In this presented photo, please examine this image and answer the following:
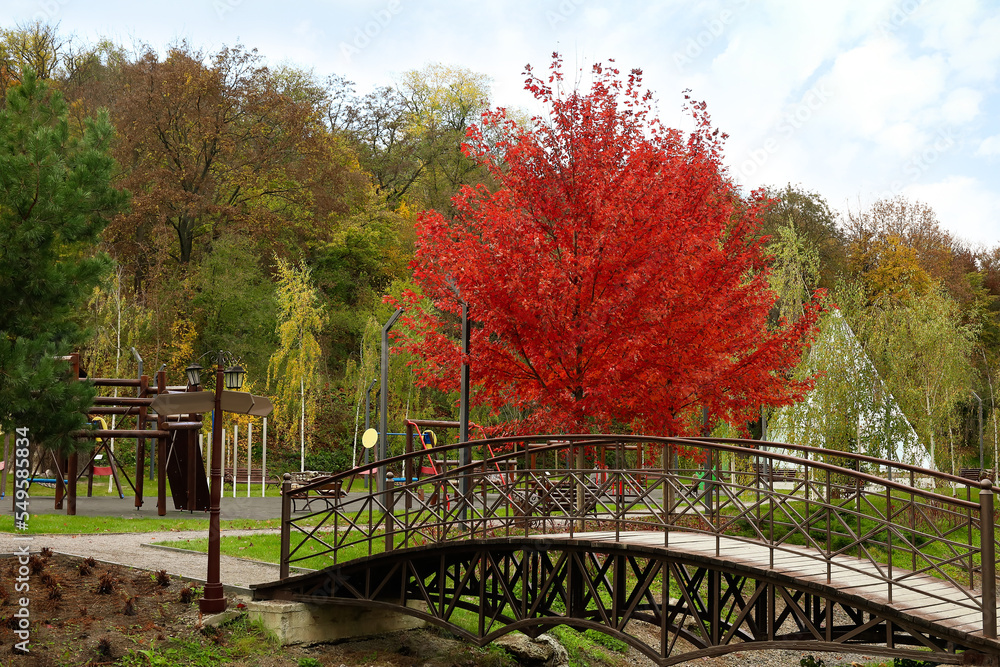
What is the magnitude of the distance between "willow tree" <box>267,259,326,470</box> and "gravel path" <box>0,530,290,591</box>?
14331 mm

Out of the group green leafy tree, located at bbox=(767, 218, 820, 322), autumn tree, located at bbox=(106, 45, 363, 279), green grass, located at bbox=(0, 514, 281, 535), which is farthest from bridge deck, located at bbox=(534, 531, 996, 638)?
autumn tree, located at bbox=(106, 45, 363, 279)

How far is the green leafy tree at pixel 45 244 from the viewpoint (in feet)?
34.1

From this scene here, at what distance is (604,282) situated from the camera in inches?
512

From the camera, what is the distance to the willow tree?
103ft

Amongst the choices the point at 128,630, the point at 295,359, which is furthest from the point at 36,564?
the point at 295,359

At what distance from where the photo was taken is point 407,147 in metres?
46.0

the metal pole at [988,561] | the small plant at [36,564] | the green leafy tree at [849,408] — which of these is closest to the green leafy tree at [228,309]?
the green leafy tree at [849,408]

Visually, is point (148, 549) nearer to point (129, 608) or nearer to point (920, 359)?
point (129, 608)

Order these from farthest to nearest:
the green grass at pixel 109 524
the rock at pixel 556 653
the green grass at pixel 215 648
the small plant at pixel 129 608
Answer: the green grass at pixel 109 524, the rock at pixel 556 653, the small plant at pixel 129 608, the green grass at pixel 215 648

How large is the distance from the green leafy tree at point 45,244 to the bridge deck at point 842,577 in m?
6.11

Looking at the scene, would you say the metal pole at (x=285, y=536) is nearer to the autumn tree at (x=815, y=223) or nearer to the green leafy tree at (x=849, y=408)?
the green leafy tree at (x=849, y=408)

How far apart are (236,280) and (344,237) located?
6345mm

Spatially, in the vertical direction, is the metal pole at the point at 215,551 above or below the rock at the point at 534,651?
above

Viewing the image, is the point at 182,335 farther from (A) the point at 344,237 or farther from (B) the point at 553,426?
(B) the point at 553,426
